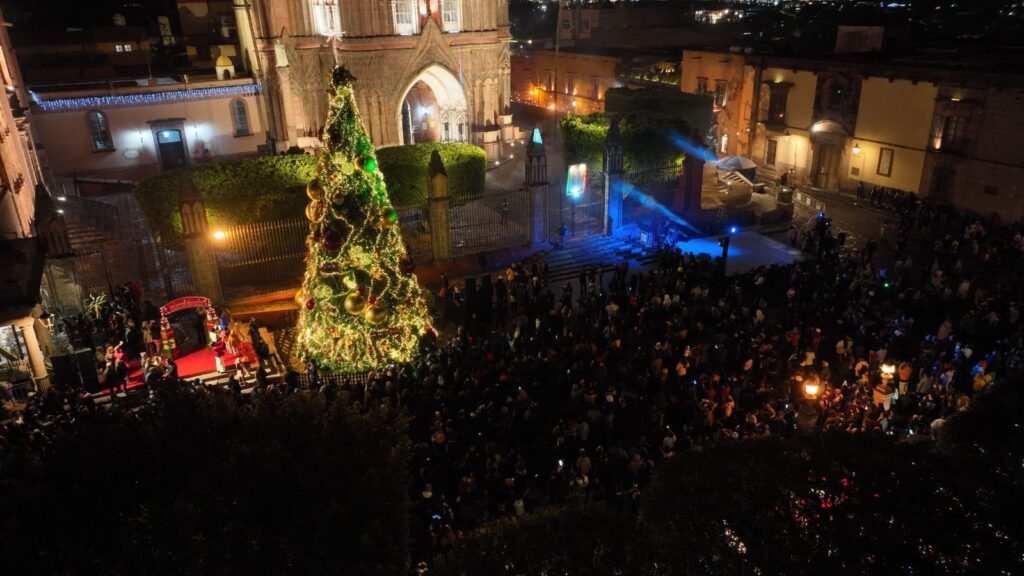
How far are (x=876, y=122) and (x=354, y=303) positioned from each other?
28.7m

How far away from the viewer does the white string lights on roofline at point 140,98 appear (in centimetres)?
3222

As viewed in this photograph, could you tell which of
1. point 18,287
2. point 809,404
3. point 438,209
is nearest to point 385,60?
point 438,209

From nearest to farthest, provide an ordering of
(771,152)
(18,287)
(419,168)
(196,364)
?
(18,287) → (196,364) → (419,168) → (771,152)

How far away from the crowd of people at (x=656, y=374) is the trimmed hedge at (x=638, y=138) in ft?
32.5

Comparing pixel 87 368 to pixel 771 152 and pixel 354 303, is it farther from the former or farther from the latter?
pixel 771 152

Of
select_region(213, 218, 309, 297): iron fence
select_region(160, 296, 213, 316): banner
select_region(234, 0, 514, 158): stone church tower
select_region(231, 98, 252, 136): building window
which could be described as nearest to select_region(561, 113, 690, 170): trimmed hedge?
select_region(234, 0, 514, 158): stone church tower

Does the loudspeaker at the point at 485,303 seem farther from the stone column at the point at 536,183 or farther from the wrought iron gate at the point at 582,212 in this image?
the wrought iron gate at the point at 582,212

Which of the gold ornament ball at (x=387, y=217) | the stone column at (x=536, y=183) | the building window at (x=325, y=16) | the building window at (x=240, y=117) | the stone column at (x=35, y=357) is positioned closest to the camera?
the gold ornament ball at (x=387, y=217)

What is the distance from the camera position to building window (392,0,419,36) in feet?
104

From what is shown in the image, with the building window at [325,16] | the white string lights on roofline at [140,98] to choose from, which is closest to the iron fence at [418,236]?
the building window at [325,16]

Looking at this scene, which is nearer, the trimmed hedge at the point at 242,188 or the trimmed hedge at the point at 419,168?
the trimmed hedge at the point at 242,188

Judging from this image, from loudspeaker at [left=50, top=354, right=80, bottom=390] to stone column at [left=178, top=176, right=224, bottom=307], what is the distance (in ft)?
13.7

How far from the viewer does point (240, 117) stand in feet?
119

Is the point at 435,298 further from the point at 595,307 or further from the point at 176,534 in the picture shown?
the point at 176,534
